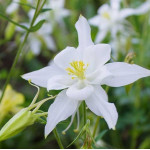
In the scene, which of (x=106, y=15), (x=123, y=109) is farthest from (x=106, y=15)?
(x=123, y=109)

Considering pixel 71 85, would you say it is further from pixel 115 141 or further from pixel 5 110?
pixel 115 141

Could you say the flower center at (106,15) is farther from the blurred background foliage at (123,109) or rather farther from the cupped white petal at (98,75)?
the cupped white petal at (98,75)

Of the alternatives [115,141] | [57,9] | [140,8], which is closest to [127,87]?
[115,141]

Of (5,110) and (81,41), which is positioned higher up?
(81,41)

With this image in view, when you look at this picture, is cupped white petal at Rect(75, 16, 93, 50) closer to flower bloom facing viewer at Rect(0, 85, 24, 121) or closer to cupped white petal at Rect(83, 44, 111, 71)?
cupped white petal at Rect(83, 44, 111, 71)

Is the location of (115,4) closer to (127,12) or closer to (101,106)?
(127,12)

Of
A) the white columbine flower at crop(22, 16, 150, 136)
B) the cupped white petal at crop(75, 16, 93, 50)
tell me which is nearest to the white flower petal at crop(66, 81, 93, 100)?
the white columbine flower at crop(22, 16, 150, 136)

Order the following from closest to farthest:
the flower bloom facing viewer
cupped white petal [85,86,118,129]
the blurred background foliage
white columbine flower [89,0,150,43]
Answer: cupped white petal [85,86,118,129] < the flower bloom facing viewer < the blurred background foliage < white columbine flower [89,0,150,43]

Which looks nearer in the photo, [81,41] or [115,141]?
[81,41]
